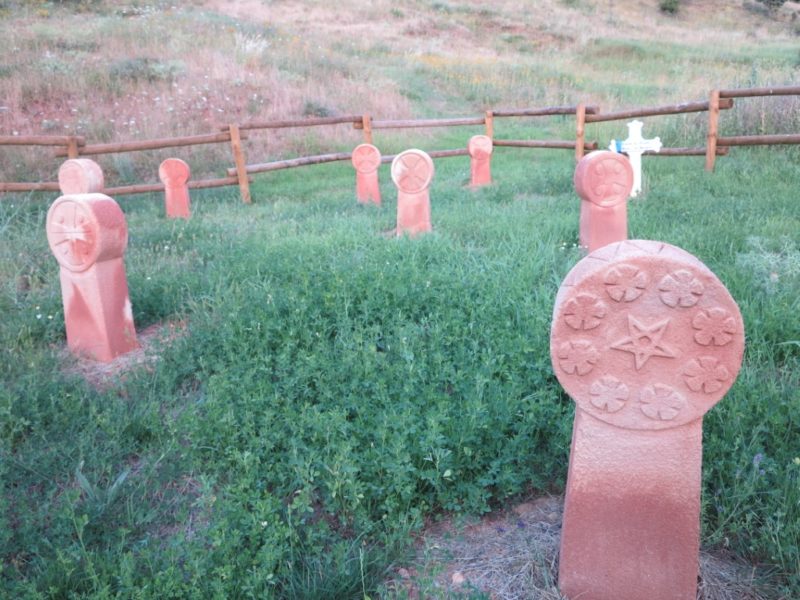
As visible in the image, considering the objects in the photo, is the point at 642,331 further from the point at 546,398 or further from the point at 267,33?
the point at 267,33

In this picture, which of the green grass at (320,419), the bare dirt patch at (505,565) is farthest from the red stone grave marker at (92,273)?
the bare dirt patch at (505,565)

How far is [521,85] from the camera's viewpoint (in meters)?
19.8

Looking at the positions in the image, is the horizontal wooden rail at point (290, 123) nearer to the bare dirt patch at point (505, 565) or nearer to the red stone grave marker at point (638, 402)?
the bare dirt patch at point (505, 565)

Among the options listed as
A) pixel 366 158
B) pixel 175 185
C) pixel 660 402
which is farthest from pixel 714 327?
pixel 175 185

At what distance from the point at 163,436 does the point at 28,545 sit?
2.89ft

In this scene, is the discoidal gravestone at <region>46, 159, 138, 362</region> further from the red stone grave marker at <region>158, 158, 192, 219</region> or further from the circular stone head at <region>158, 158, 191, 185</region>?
the circular stone head at <region>158, 158, 191, 185</region>

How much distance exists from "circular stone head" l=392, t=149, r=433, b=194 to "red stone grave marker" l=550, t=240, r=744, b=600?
4798mm

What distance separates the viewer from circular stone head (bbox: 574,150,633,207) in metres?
5.71

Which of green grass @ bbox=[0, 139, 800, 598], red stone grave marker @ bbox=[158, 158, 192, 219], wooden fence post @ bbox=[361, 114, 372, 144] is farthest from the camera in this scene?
wooden fence post @ bbox=[361, 114, 372, 144]

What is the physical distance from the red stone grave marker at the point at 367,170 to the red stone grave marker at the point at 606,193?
3.84 metres

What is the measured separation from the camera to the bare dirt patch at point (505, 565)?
2.31 metres

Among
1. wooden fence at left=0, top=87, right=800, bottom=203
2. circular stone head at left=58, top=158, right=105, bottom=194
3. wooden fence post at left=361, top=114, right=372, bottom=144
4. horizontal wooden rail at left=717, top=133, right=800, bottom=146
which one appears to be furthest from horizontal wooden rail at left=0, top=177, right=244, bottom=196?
horizontal wooden rail at left=717, top=133, right=800, bottom=146

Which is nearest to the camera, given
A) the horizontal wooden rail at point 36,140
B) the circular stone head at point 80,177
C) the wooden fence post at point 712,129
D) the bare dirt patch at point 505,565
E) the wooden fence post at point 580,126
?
the bare dirt patch at point 505,565

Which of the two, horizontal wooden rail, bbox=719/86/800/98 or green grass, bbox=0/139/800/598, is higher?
horizontal wooden rail, bbox=719/86/800/98
